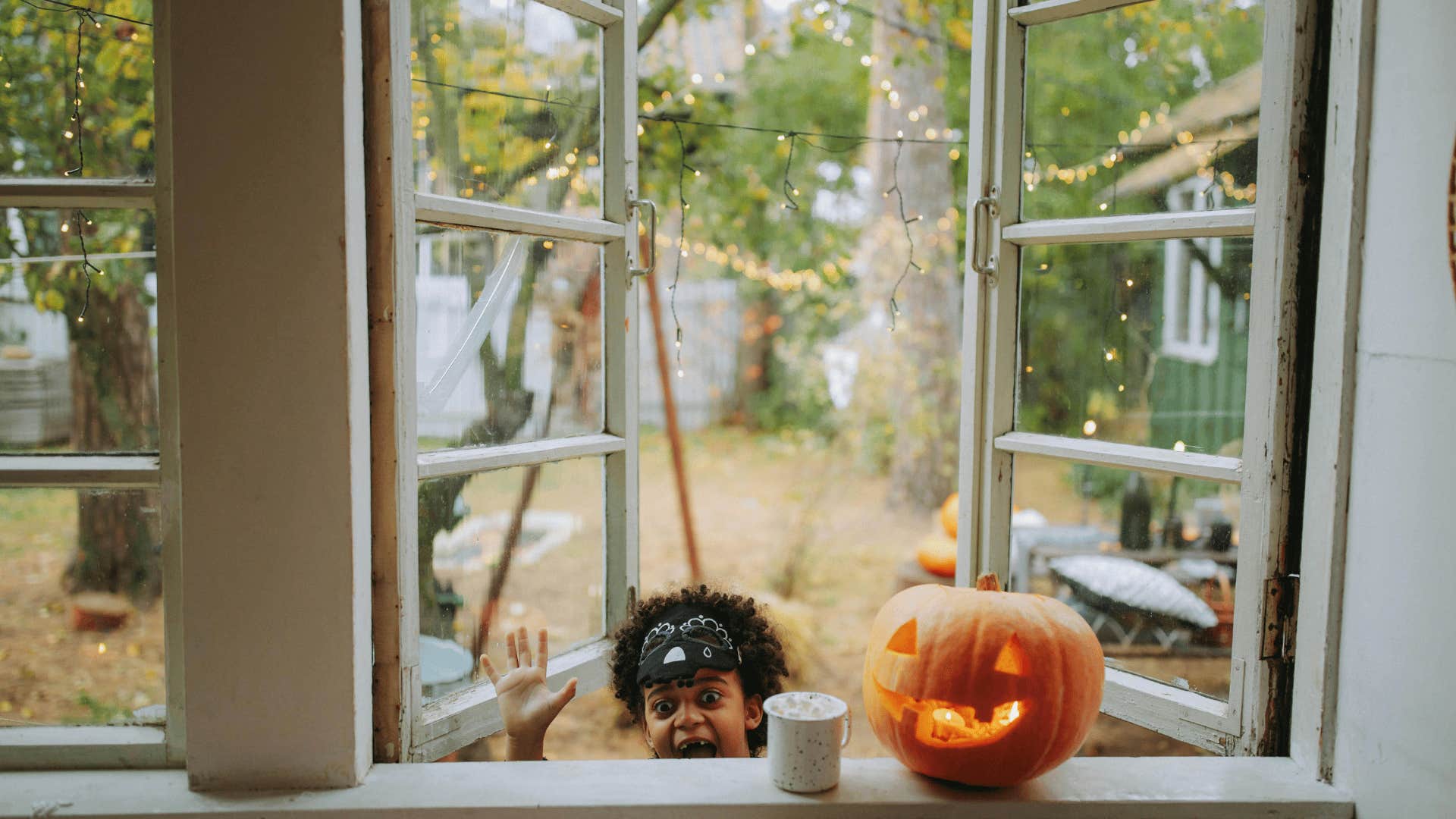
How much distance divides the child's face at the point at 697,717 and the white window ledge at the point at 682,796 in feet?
0.65

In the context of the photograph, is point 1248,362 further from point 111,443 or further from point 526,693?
point 111,443

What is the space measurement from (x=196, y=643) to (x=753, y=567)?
4220 millimetres

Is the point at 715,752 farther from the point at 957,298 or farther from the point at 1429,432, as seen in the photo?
the point at 957,298

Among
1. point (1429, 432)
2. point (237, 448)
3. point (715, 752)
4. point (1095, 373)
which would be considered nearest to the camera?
point (1429, 432)

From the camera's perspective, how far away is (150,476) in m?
1.07

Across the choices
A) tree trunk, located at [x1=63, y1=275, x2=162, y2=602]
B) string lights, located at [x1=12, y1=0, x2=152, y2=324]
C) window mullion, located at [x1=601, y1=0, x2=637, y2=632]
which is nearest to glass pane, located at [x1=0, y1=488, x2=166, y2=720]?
tree trunk, located at [x1=63, y1=275, x2=162, y2=602]

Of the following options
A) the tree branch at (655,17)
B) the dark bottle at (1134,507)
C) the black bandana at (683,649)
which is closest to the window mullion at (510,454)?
the black bandana at (683,649)

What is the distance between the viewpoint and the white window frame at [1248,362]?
1.08 m

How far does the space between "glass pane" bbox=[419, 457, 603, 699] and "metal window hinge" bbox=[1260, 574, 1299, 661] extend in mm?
1010

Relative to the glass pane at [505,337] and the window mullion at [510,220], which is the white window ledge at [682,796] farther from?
the window mullion at [510,220]

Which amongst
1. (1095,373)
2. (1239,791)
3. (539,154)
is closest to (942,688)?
(1239,791)

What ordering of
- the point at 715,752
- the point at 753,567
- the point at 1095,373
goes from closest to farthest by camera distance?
the point at 715,752, the point at 1095,373, the point at 753,567

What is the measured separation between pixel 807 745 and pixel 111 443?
1008 mm

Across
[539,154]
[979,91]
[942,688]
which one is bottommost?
[942,688]
